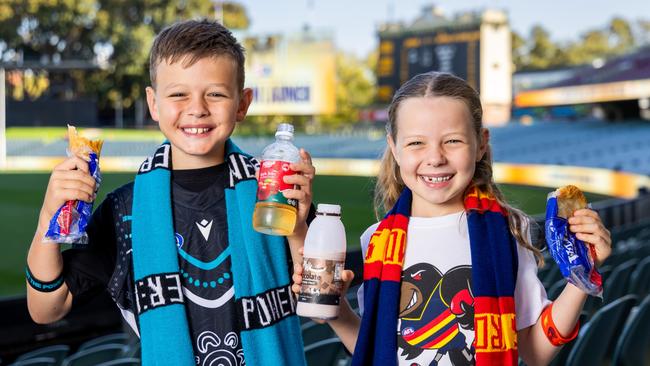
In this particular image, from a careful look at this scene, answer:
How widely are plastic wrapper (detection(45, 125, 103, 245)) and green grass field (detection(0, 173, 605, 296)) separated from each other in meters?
5.03

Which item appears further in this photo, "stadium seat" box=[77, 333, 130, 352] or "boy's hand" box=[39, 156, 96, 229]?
"stadium seat" box=[77, 333, 130, 352]

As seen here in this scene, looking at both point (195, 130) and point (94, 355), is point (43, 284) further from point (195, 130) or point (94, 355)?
point (94, 355)

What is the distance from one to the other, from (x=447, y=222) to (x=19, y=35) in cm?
4839

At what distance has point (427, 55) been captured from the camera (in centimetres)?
3509

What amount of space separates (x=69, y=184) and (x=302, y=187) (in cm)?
52

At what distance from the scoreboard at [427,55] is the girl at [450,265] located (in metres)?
31.2

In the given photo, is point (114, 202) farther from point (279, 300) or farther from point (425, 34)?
point (425, 34)

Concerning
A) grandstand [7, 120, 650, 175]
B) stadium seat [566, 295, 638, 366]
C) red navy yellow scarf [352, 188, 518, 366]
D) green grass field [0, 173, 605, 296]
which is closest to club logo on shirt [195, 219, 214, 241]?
red navy yellow scarf [352, 188, 518, 366]

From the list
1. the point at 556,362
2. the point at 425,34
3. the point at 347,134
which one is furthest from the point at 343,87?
the point at 556,362

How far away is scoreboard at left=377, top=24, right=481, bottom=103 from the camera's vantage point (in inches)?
1316

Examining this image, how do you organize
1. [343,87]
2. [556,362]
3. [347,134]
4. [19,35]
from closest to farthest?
[556,362] < [347,134] < [19,35] < [343,87]

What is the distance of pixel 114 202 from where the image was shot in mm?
2035

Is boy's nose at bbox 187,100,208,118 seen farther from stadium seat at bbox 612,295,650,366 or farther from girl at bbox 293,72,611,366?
stadium seat at bbox 612,295,650,366

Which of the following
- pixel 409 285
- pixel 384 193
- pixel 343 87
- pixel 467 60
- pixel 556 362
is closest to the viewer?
pixel 409 285
